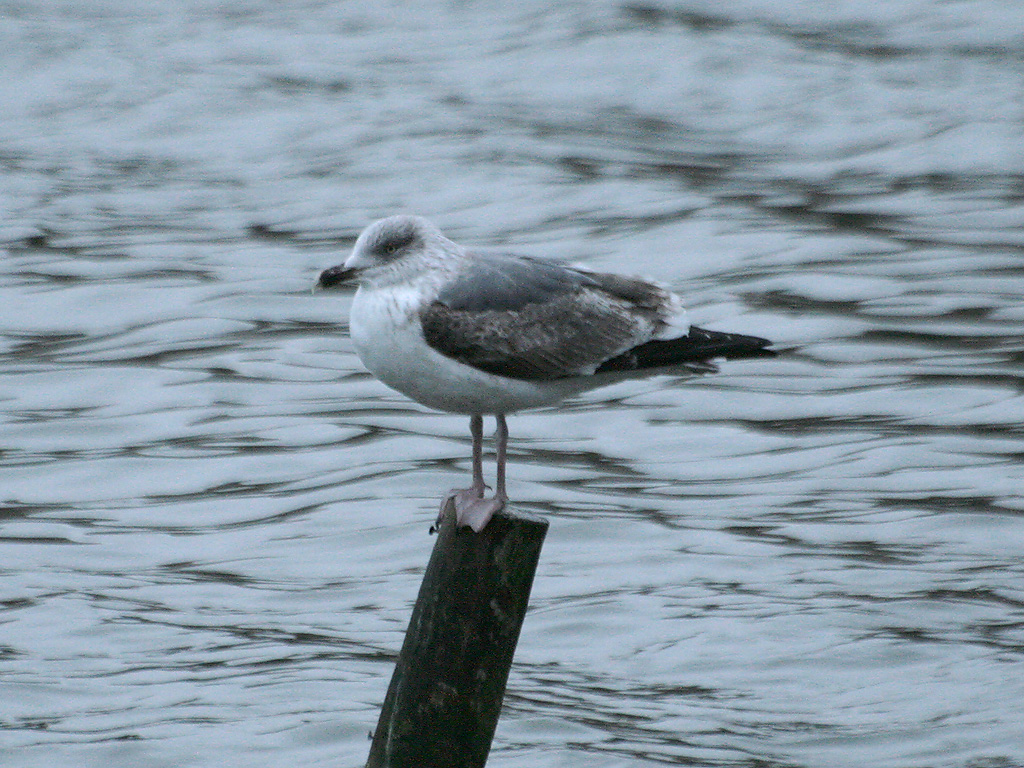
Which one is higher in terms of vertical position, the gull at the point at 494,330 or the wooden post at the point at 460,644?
the gull at the point at 494,330

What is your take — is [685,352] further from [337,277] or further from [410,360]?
[337,277]

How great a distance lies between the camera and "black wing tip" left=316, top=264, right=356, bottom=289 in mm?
6566

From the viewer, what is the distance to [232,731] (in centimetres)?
896

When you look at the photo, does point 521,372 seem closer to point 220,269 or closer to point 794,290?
point 794,290

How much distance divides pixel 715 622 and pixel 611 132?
495 inches

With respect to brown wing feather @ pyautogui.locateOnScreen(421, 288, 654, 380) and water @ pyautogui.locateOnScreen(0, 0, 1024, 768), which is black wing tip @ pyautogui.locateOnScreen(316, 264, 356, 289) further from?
water @ pyautogui.locateOnScreen(0, 0, 1024, 768)

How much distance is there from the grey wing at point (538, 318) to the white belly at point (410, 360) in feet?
0.14

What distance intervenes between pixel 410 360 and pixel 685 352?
46.4 inches

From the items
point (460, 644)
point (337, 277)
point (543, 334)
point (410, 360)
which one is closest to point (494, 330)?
point (543, 334)

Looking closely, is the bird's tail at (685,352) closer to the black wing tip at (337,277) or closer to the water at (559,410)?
the black wing tip at (337,277)

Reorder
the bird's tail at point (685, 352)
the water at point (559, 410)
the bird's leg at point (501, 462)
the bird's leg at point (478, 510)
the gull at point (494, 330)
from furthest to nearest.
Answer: the water at point (559, 410), the bird's tail at point (685, 352), the gull at point (494, 330), the bird's leg at point (501, 462), the bird's leg at point (478, 510)

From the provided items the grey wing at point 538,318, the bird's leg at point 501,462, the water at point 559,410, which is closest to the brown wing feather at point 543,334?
the grey wing at point 538,318

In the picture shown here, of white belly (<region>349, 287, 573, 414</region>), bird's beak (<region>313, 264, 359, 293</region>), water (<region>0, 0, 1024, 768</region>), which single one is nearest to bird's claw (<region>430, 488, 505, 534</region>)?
white belly (<region>349, 287, 573, 414</region>)

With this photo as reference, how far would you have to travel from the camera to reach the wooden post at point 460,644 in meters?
6.16
